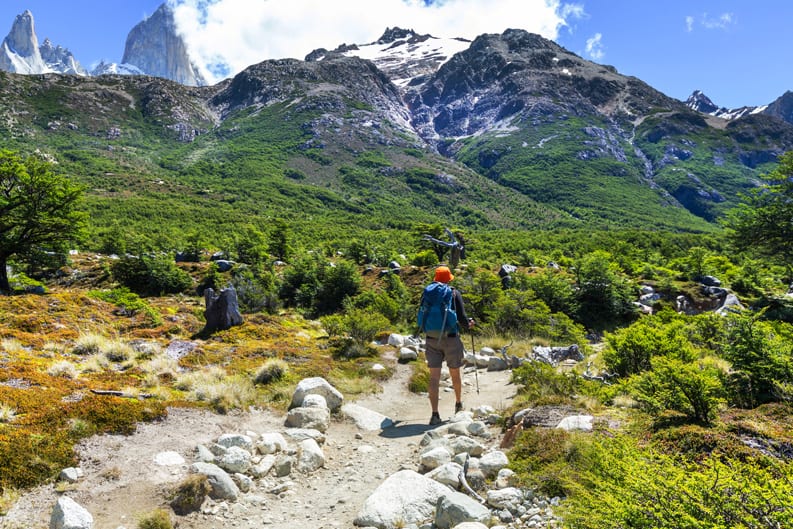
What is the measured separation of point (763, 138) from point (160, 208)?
26457 centimetres

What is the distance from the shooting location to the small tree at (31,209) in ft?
55.2

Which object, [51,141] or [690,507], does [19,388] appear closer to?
[690,507]

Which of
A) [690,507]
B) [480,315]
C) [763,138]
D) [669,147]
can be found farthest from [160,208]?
[763,138]

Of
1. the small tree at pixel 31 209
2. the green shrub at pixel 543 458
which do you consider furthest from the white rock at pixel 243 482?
the small tree at pixel 31 209

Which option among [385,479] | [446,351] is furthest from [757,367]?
[385,479]

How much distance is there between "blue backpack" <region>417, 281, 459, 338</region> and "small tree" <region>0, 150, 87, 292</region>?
1850cm

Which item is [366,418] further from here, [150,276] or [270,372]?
[150,276]

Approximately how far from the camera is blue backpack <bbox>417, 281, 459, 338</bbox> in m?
7.13

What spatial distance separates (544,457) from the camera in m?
4.62

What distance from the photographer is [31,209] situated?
17.1 meters

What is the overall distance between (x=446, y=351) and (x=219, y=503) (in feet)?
13.7

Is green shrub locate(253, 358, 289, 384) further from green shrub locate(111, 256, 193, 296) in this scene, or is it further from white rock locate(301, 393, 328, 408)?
green shrub locate(111, 256, 193, 296)

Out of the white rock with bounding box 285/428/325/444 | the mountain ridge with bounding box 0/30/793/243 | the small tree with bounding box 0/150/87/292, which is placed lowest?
the white rock with bounding box 285/428/325/444

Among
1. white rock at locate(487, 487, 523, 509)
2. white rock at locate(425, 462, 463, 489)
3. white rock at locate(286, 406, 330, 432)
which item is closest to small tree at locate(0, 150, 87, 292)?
white rock at locate(286, 406, 330, 432)
